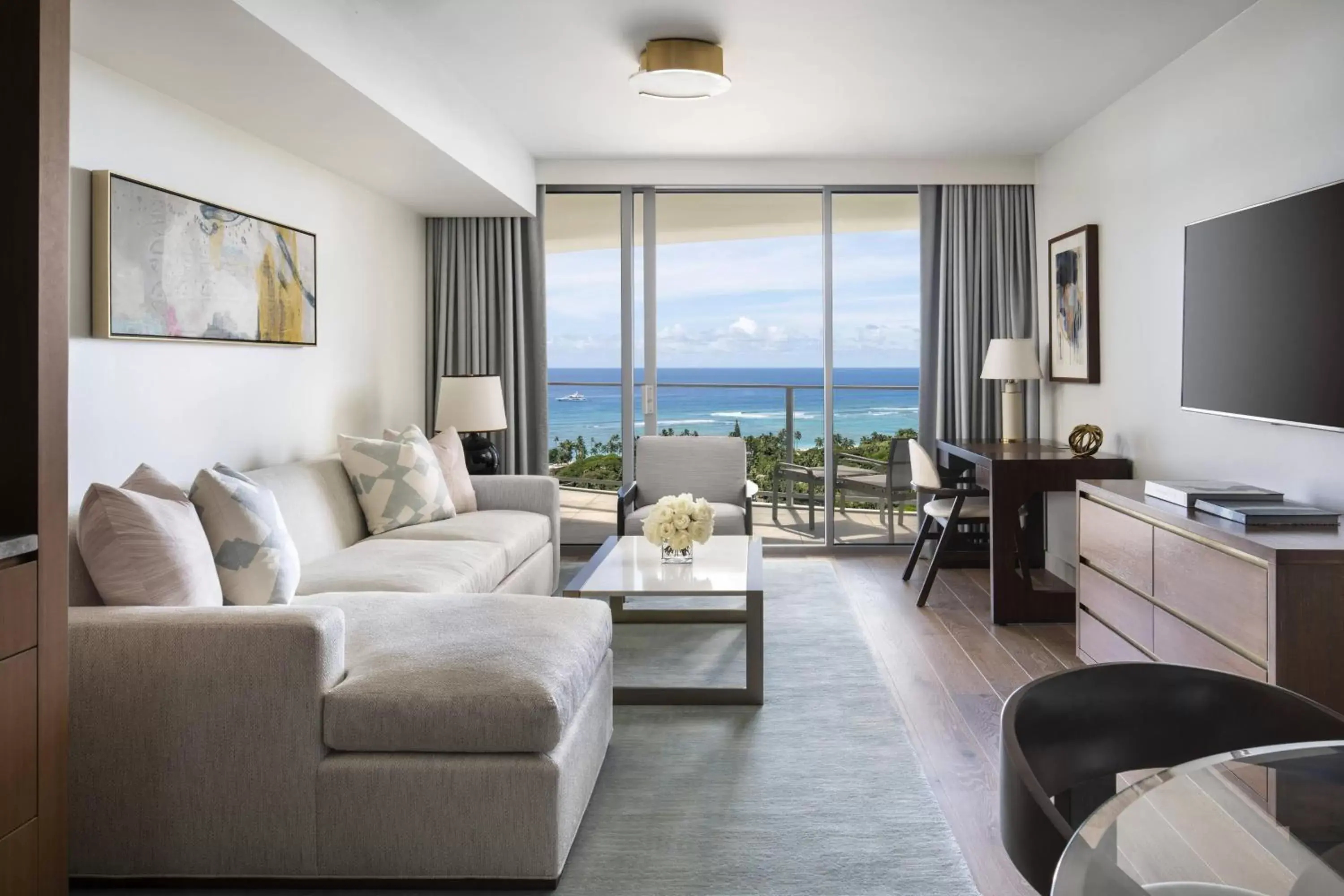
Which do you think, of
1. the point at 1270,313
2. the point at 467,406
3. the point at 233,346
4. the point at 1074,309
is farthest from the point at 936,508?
the point at 233,346

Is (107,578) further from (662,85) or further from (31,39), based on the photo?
(662,85)

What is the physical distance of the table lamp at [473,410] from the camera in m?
5.62

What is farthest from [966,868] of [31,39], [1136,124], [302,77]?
[1136,124]

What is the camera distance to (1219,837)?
1003mm

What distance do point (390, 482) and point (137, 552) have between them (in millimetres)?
2052

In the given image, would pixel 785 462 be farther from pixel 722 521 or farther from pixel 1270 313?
pixel 1270 313

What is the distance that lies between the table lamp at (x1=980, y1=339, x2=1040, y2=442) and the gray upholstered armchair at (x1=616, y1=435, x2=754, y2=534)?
1499 millimetres

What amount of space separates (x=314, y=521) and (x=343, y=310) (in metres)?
1.51

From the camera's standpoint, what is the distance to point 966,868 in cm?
238

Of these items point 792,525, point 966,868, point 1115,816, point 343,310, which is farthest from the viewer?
point 792,525

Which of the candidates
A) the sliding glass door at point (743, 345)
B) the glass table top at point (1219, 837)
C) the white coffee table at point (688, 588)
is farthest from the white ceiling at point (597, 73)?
the glass table top at point (1219, 837)

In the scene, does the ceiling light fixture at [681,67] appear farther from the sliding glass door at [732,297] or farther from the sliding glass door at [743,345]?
the sliding glass door at [732,297]

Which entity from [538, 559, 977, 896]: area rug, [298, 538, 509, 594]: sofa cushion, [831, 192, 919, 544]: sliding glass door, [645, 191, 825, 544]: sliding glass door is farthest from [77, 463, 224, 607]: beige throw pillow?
[645, 191, 825, 544]: sliding glass door

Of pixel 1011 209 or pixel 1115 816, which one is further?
pixel 1011 209
